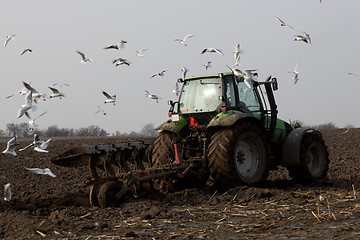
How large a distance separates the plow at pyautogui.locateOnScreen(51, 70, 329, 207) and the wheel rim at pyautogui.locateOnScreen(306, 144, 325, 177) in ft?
1.14

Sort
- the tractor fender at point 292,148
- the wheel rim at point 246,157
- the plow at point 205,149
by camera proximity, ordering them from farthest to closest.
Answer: the tractor fender at point 292,148 < the wheel rim at point 246,157 < the plow at point 205,149

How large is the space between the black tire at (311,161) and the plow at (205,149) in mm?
22

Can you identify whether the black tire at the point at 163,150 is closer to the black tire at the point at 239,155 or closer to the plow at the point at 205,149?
the plow at the point at 205,149

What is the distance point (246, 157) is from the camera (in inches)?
328

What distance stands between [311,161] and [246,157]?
7.47 feet

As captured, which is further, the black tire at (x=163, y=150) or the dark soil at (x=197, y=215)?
the black tire at (x=163, y=150)

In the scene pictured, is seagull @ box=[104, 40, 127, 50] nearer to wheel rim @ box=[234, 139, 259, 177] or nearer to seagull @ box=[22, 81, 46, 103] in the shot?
seagull @ box=[22, 81, 46, 103]

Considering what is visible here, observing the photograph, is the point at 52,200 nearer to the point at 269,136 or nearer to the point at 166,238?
the point at 166,238

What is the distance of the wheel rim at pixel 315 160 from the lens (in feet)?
32.4

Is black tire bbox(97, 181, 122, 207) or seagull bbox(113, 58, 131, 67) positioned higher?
seagull bbox(113, 58, 131, 67)

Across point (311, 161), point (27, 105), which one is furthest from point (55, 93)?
point (311, 161)

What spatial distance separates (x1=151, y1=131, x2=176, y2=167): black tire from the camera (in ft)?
27.3

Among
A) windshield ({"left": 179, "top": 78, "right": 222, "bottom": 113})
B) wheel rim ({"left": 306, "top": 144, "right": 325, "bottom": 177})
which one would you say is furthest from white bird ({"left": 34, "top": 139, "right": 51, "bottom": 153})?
wheel rim ({"left": 306, "top": 144, "right": 325, "bottom": 177})

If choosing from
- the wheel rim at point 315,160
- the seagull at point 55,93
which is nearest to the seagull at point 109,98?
the seagull at point 55,93
